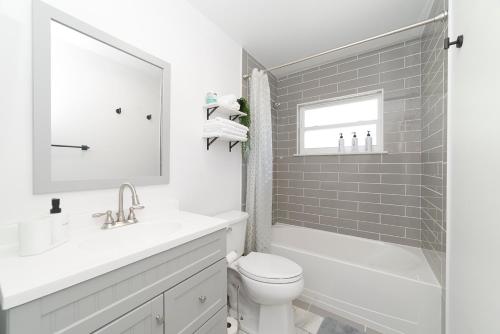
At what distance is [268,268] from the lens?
1.48 m

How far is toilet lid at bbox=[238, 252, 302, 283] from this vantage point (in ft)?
4.46

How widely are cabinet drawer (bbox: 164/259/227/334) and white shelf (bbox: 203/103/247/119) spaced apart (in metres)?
1.15

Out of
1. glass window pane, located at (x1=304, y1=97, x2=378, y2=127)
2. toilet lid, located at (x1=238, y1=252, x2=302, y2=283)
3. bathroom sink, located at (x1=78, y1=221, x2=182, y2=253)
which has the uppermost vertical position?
glass window pane, located at (x1=304, y1=97, x2=378, y2=127)

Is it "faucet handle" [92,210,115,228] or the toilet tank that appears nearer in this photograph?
"faucet handle" [92,210,115,228]

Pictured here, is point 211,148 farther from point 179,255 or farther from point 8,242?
point 8,242

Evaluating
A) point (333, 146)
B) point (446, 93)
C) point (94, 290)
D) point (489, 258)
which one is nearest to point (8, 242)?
point (94, 290)

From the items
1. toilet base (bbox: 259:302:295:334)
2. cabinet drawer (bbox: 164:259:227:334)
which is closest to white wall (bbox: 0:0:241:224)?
cabinet drawer (bbox: 164:259:227:334)

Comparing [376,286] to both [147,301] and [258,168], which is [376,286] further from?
[147,301]

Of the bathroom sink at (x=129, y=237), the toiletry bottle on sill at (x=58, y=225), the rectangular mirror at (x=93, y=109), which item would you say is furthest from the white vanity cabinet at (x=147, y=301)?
the rectangular mirror at (x=93, y=109)

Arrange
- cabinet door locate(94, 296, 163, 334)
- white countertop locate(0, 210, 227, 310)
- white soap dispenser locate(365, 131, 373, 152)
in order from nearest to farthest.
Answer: white countertop locate(0, 210, 227, 310) < cabinet door locate(94, 296, 163, 334) < white soap dispenser locate(365, 131, 373, 152)

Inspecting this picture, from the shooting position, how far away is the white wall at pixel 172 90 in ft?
2.69

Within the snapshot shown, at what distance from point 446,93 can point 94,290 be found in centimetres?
196

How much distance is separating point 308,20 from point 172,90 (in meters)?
1.32

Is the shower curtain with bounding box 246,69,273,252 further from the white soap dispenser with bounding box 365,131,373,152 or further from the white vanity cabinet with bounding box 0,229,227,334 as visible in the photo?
the white soap dispenser with bounding box 365,131,373,152
